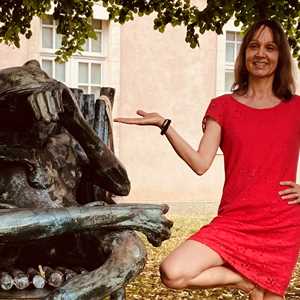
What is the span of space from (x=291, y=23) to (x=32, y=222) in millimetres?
5149

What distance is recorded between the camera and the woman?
325 centimetres

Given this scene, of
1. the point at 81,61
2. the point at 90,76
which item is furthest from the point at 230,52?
the point at 81,61

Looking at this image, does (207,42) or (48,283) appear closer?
(48,283)

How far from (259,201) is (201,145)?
1.16ft

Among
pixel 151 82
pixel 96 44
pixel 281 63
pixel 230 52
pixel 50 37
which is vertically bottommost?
pixel 151 82

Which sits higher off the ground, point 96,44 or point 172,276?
point 96,44

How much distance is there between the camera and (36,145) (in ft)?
8.75

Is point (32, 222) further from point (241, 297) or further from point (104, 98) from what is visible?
point (241, 297)

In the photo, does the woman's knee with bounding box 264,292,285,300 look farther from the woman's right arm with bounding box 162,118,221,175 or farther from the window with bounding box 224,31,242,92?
the window with bounding box 224,31,242,92

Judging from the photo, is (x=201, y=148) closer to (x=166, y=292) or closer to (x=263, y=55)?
(x=263, y=55)

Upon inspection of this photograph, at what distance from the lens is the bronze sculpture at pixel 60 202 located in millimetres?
2318

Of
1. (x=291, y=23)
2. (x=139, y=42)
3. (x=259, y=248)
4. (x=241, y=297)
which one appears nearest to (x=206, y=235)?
(x=259, y=248)

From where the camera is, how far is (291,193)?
3281 mm

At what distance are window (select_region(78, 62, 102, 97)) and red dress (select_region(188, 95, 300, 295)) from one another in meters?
10.6
